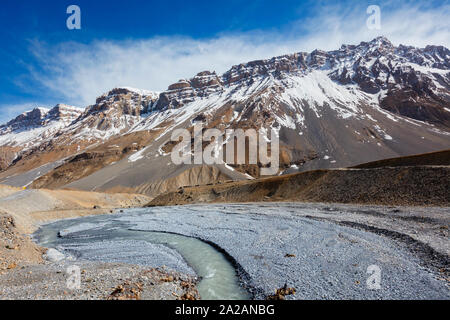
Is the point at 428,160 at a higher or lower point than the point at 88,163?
higher

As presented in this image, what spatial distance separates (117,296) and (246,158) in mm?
118346

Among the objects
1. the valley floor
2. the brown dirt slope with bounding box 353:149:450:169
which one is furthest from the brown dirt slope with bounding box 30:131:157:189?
the brown dirt slope with bounding box 353:149:450:169

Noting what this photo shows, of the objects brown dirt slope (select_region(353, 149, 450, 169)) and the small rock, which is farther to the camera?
brown dirt slope (select_region(353, 149, 450, 169))

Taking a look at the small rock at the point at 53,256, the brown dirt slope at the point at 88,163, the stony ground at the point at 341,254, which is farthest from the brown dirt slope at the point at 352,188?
the brown dirt slope at the point at 88,163

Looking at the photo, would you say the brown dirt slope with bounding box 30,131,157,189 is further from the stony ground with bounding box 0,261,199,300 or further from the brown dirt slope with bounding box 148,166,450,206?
the stony ground with bounding box 0,261,199,300

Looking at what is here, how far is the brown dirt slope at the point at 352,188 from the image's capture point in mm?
29078

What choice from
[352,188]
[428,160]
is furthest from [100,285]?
[428,160]

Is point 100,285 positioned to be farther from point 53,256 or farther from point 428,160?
point 428,160

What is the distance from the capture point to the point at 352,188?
3847 cm

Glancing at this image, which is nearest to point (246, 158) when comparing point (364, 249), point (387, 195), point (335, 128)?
point (335, 128)

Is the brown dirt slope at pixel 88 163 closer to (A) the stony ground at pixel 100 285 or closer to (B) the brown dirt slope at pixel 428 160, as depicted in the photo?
(B) the brown dirt slope at pixel 428 160

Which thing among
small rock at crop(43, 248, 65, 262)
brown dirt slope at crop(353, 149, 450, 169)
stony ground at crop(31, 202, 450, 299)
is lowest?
small rock at crop(43, 248, 65, 262)

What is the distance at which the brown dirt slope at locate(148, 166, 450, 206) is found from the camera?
29078 mm
